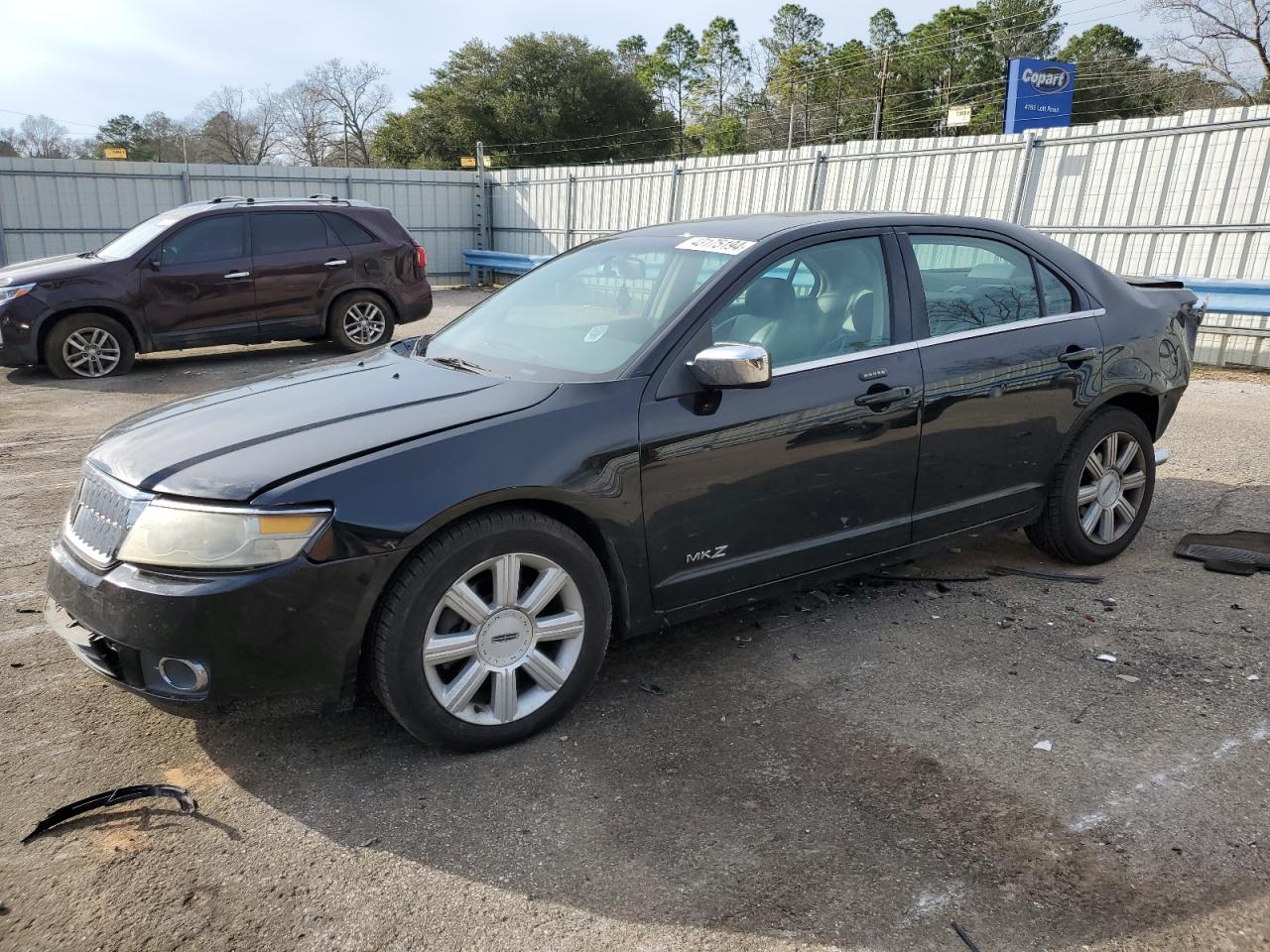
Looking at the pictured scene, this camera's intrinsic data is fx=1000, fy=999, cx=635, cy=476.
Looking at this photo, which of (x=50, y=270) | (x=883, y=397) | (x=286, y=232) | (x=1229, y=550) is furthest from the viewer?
(x=286, y=232)

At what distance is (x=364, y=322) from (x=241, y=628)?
943 cm

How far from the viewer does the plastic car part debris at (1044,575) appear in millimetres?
4672

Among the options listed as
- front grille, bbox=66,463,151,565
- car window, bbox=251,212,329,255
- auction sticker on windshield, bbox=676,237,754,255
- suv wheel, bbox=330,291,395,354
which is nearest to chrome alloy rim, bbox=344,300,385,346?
suv wheel, bbox=330,291,395,354

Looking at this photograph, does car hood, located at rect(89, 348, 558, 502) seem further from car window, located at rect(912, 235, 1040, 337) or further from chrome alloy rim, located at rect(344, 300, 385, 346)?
chrome alloy rim, located at rect(344, 300, 385, 346)

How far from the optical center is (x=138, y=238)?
10461 mm

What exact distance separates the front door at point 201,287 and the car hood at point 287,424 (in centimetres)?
736

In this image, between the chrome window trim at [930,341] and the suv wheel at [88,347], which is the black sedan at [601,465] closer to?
the chrome window trim at [930,341]

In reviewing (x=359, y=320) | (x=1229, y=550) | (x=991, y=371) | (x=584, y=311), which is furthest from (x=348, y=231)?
(x=1229, y=550)

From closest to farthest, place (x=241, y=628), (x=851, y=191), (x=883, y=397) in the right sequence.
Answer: (x=241, y=628)
(x=883, y=397)
(x=851, y=191)

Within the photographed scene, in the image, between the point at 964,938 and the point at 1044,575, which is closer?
the point at 964,938

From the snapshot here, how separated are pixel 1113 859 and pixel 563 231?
19.1m

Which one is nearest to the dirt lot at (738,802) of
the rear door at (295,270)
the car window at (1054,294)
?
the car window at (1054,294)

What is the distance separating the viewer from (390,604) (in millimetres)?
2881

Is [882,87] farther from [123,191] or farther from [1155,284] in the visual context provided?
[1155,284]
